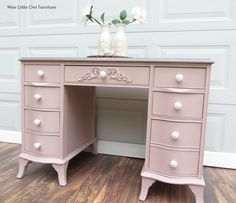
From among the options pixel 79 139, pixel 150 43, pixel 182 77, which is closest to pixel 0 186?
pixel 79 139

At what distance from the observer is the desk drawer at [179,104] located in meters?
1.15

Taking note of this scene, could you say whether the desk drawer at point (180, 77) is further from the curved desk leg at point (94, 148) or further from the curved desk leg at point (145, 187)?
the curved desk leg at point (94, 148)

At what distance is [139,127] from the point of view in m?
1.83

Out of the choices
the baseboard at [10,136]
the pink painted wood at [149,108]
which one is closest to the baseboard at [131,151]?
the baseboard at [10,136]

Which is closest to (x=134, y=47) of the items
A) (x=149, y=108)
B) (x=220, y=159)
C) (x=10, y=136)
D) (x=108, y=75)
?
(x=108, y=75)

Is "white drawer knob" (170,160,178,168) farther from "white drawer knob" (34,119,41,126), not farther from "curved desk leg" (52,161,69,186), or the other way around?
"white drawer knob" (34,119,41,126)

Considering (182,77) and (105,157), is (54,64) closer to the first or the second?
(182,77)

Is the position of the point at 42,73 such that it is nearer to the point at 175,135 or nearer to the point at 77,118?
the point at 77,118

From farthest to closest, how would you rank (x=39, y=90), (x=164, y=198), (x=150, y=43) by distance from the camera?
(x=150, y=43) → (x=39, y=90) → (x=164, y=198)

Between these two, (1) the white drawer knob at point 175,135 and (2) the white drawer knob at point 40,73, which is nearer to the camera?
(1) the white drawer knob at point 175,135

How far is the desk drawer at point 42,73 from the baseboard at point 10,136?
3.18 feet

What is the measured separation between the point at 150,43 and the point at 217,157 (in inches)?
40.2

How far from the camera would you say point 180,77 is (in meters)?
1.13

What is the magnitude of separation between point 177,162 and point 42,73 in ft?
3.07
